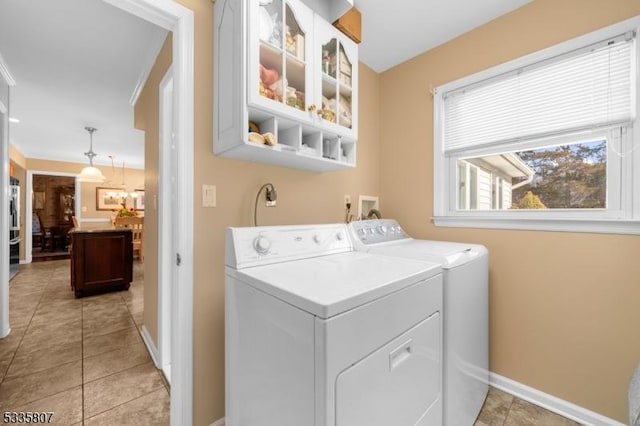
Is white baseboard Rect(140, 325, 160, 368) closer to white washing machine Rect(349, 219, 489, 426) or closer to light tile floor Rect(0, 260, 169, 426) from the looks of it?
light tile floor Rect(0, 260, 169, 426)

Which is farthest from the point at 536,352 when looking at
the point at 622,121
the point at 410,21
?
the point at 410,21

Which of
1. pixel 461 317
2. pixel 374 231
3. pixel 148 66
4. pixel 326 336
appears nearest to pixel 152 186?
pixel 148 66

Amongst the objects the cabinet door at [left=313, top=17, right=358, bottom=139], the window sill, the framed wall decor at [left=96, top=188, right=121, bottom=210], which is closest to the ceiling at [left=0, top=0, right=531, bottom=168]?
the cabinet door at [left=313, top=17, right=358, bottom=139]

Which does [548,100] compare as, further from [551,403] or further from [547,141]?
[551,403]

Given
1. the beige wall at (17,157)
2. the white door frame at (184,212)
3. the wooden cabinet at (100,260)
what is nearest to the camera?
the white door frame at (184,212)

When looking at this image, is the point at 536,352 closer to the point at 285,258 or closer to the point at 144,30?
the point at 285,258

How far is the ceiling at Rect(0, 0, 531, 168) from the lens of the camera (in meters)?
1.71

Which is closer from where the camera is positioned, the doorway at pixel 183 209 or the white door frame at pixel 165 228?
the doorway at pixel 183 209

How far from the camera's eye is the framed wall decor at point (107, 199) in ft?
23.8

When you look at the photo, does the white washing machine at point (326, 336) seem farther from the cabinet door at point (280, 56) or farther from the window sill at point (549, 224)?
the window sill at point (549, 224)

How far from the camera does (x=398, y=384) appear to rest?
94 cm

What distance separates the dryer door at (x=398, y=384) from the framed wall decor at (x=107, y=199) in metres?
8.87

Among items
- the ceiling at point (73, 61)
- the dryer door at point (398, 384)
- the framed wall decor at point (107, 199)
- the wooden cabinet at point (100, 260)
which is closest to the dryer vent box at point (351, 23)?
the ceiling at point (73, 61)

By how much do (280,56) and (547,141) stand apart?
1.69 m
